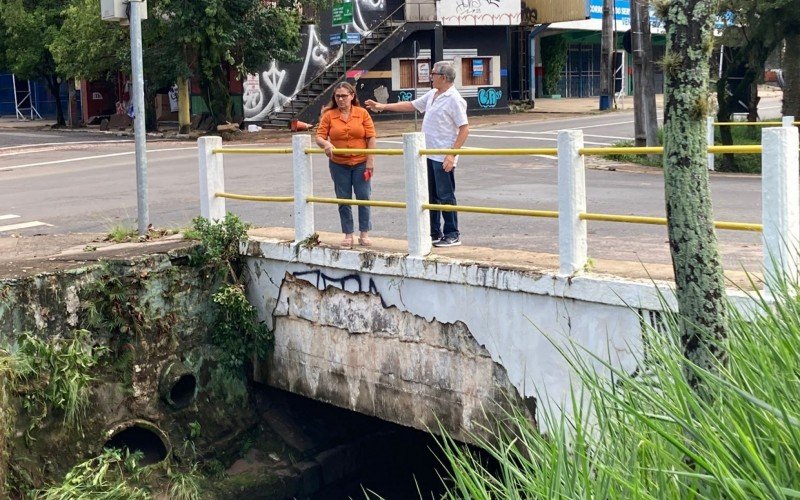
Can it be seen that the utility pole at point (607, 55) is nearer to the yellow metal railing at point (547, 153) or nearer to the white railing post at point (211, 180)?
the white railing post at point (211, 180)

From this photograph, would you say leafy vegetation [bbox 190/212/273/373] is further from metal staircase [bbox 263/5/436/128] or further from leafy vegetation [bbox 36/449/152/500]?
metal staircase [bbox 263/5/436/128]

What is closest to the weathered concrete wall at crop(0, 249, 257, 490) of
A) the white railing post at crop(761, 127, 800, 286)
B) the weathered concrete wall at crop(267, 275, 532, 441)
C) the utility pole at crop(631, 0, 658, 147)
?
the weathered concrete wall at crop(267, 275, 532, 441)

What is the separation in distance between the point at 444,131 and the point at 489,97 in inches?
1270

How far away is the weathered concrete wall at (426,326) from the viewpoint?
7.12m

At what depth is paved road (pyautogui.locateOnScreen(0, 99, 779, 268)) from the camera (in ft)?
33.9

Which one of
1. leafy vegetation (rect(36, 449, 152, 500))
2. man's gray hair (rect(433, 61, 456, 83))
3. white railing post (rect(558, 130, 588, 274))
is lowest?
leafy vegetation (rect(36, 449, 152, 500))

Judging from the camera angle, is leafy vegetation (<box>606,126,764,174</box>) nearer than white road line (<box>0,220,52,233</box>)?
No

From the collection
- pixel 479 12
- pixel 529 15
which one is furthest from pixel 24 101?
pixel 529 15

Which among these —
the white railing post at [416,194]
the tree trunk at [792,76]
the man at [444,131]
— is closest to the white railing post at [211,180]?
the man at [444,131]

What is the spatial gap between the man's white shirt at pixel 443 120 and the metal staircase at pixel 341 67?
24.6 meters

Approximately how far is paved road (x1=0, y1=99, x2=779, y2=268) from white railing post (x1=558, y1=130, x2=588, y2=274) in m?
1.45

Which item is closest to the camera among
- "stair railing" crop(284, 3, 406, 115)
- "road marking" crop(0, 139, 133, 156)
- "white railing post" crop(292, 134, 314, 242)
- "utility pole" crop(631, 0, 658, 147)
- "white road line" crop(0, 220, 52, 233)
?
"white railing post" crop(292, 134, 314, 242)

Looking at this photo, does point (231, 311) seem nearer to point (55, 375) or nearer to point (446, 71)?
point (55, 375)

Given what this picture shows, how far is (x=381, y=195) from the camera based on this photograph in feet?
49.8
